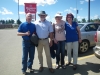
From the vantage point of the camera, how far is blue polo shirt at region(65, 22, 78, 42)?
478 cm

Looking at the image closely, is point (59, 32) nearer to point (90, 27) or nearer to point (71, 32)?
point (71, 32)

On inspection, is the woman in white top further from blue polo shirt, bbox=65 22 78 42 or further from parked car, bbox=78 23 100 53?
parked car, bbox=78 23 100 53

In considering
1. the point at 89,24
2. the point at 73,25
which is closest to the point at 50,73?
the point at 73,25

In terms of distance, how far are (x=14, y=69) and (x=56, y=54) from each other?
1608 mm

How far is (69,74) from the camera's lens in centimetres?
449

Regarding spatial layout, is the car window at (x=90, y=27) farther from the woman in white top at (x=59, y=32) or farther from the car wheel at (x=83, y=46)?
the woman in white top at (x=59, y=32)

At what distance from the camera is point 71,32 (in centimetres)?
480

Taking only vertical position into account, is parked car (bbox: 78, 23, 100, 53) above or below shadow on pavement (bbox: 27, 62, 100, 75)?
above

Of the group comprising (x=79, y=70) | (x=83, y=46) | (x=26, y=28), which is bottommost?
(x=79, y=70)

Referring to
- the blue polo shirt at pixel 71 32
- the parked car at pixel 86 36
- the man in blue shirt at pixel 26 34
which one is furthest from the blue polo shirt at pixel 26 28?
the parked car at pixel 86 36

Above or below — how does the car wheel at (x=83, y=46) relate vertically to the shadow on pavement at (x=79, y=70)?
above

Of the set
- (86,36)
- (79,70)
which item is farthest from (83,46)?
(79,70)

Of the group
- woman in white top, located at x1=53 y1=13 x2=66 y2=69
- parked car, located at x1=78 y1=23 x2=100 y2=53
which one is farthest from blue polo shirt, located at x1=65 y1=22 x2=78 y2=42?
parked car, located at x1=78 y1=23 x2=100 y2=53

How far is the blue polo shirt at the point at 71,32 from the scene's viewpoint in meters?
4.78
